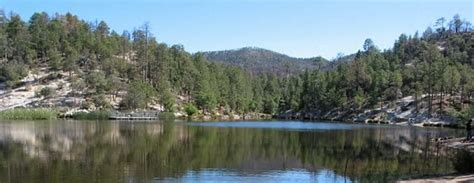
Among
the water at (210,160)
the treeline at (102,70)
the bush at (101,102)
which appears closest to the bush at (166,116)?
the treeline at (102,70)

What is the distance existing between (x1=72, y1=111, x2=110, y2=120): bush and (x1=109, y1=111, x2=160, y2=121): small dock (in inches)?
77.8

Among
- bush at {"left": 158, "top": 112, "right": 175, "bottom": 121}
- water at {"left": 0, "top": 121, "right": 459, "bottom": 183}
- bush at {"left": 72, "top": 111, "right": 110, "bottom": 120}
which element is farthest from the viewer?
bush at {"left": 158, "top": 112, "right": 175, "bottom": 121}

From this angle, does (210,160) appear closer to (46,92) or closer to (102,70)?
(46,92)

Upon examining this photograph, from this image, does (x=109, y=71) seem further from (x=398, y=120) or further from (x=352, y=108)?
(x=398, y=120)

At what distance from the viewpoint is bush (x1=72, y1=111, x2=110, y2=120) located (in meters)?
147

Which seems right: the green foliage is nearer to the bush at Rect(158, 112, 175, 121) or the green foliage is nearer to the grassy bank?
the bush at Rect(158, 112, 175, 121)

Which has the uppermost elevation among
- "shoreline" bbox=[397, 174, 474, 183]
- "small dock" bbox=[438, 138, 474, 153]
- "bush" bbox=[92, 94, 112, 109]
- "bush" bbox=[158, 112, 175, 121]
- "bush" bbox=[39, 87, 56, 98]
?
"bush" bbox=[39, 87, 56, 98]

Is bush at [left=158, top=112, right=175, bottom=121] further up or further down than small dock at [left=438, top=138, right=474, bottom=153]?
further down

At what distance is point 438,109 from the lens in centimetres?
15250

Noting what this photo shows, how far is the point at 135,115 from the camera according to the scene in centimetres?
15600

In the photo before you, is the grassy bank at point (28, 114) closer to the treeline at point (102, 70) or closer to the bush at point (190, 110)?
the treeline at point (102, 70)

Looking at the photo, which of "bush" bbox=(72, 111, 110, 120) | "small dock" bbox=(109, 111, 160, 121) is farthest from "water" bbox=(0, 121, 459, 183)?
"small dock" bbox=(109, 111, 160, 121)

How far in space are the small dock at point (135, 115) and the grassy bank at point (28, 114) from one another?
17.0 metres

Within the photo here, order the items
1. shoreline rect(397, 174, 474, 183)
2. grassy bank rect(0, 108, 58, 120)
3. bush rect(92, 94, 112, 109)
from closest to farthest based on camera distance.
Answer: shoreline rect(397, 174, 474, 183), grassy bank rect(0, 108, 58, 120), bush rect(92, 94, 112, 109)
